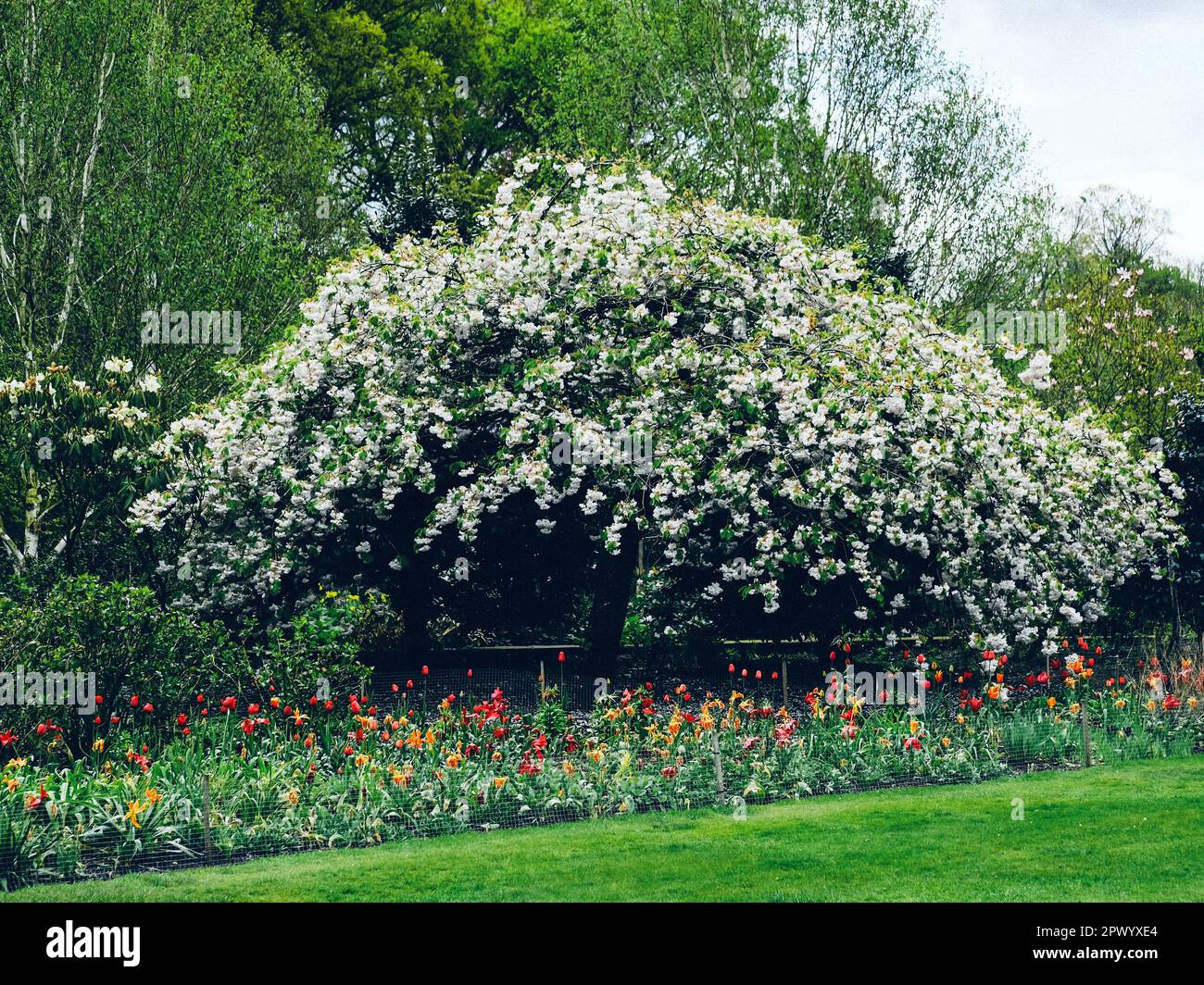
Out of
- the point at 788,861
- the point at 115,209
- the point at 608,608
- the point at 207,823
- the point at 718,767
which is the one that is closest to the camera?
the point at 788,861

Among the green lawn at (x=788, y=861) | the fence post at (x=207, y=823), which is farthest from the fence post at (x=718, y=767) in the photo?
the fence post at (x=207, y=823)

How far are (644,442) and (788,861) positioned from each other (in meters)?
5.46

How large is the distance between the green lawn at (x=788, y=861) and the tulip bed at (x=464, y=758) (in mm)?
433

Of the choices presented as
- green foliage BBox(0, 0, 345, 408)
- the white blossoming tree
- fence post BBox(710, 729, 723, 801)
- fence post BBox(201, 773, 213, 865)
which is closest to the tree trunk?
the white blossoming tree

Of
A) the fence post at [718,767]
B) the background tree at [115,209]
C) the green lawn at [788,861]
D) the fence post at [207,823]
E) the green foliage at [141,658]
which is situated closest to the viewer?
the green lawn at [788,861]

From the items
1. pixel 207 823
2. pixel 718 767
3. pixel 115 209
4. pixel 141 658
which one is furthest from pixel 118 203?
pixel 718 767

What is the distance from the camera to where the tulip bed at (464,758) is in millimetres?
9031

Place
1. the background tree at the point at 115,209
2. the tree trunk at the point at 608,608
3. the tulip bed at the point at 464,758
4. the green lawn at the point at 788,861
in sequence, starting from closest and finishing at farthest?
the green lawn at the point at 788,861
the tulip bed at the point at 464,758
the tree trunk at the point at 608,608
the background tree at the point at 115,209

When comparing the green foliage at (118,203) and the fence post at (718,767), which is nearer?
the fence post at (718,767)

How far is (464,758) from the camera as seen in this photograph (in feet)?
35.4

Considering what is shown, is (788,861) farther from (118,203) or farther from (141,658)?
(118,203)

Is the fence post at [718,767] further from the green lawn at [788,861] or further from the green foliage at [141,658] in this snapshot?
the green foliage at [141,658]

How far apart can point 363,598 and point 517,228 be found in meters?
4.33
